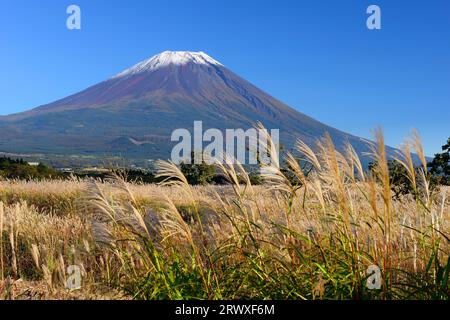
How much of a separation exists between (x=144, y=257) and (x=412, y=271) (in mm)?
2840

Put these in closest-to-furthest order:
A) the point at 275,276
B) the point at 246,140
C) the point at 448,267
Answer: the point at 448,267 → the point at 275,276 → the point at 246,140

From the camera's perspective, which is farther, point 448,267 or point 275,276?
point 275,276

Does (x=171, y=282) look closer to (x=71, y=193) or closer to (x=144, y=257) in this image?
(x=144, y=257)

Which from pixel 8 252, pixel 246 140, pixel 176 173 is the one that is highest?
pixel 246 140

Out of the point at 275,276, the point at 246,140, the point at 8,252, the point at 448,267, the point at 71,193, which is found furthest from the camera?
the point at 71,193

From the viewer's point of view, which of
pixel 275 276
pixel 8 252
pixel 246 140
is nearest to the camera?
pixel 275 276

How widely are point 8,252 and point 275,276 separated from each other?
5.39m

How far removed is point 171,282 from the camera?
4.35 meters
